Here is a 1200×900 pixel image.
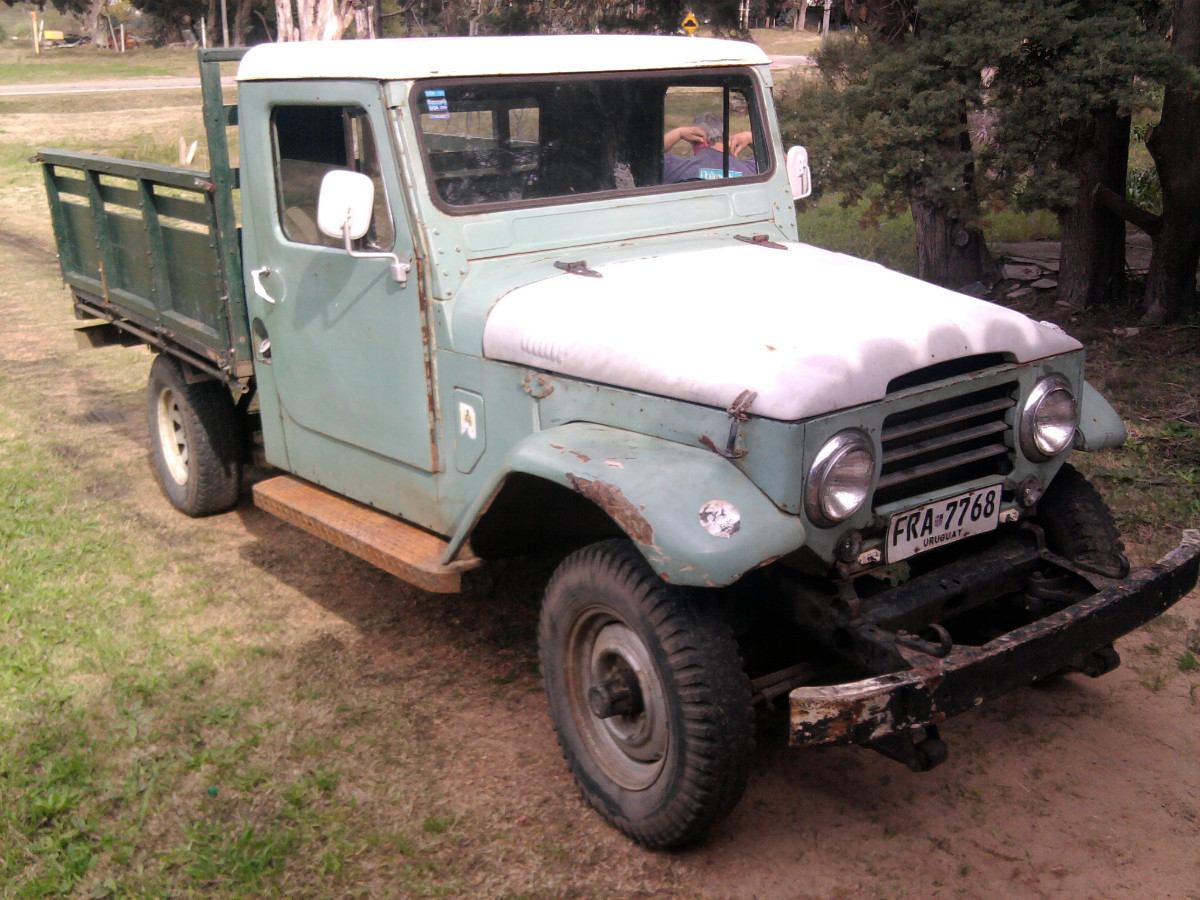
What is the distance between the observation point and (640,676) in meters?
3.05

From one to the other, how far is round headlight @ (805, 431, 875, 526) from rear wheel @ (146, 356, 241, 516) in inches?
125

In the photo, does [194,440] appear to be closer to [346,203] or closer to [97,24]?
[346,203]

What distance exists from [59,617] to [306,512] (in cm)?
108

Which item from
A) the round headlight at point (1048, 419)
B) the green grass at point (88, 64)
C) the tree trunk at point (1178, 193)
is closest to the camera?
the round headlight at point (1048, 419)

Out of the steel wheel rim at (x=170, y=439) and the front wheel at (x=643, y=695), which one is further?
the steel wheel rim at (x=170, y=439)

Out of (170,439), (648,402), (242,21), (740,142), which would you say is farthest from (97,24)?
(648,402)

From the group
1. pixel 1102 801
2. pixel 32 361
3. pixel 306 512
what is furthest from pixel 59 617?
pixel 32 361

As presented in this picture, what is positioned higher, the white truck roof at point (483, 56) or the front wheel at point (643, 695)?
the white truck roof at point (483, 56)

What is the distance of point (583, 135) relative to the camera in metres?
3.91

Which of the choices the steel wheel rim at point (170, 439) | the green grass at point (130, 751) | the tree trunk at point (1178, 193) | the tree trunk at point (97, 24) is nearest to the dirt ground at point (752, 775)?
the green grass at point (130, 751)

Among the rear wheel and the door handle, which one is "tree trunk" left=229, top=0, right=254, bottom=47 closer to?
the rear wheel

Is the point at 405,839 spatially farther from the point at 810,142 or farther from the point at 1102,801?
A: the point at 810,142

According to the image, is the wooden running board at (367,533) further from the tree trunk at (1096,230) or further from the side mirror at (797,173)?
the tree trunk at (1096,230)

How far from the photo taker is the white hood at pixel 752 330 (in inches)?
115
